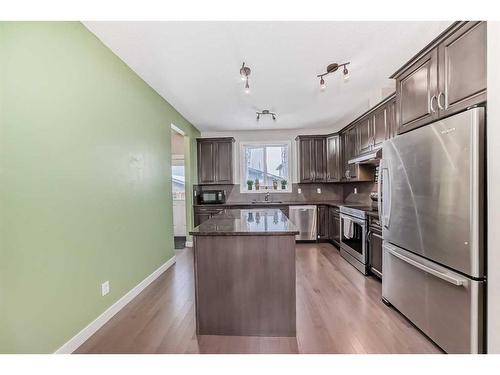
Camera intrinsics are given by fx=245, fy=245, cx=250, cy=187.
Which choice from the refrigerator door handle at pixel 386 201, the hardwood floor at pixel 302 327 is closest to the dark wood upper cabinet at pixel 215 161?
the hardwood floor at pixel 302 327

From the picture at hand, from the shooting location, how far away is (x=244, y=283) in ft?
6.68

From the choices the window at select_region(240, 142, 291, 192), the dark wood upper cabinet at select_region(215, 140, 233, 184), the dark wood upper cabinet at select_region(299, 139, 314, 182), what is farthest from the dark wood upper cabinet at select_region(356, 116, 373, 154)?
the dark wood upper cabinet at select_region(215, 140, 233, 184)

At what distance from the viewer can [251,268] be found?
2.03 m

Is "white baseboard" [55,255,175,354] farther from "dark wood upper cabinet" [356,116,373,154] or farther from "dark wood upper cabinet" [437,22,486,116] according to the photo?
"dark wood upper cabinet" [356,116,373,154]

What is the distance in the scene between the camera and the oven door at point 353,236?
349 centimetres

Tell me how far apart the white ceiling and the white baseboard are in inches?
100

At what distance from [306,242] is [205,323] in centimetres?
368

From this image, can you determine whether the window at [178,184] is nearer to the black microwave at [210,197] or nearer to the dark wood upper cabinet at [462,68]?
the black microwave at [210,197]

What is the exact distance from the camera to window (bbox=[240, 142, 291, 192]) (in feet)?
19.9

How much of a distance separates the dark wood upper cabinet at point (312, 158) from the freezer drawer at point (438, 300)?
3333mm

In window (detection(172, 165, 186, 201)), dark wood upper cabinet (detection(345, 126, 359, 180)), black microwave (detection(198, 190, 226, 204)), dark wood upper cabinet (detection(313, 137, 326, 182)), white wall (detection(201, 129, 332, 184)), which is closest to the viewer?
dark wood upper cabinet (detection(345, 126, 359, 180))

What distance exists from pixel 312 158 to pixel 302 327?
417 centimetres

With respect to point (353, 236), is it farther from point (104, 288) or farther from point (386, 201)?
point (104, 288)
